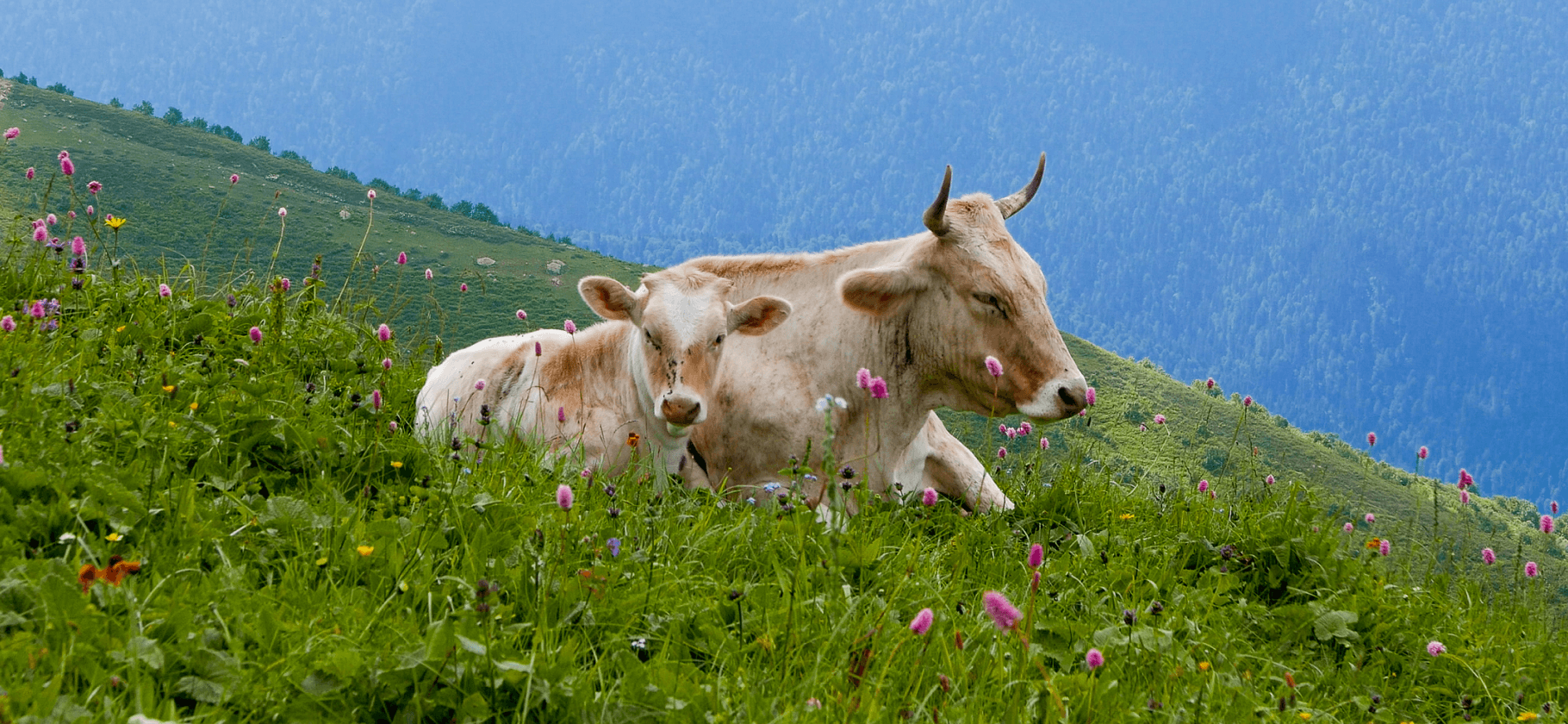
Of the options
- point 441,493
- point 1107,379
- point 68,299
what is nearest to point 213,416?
point 441,493

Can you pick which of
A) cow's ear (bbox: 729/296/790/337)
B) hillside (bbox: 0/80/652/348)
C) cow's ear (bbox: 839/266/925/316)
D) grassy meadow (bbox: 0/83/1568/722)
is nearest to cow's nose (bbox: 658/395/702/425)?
grassy meadow (bbox: 0/83/1568/722)

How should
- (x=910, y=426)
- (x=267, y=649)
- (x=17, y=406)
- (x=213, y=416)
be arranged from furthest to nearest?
(x=910, y=426) < (x=213, y=416) < (x=17, y=406) < (x=267, y=649)

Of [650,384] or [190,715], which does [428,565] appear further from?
[650,384]

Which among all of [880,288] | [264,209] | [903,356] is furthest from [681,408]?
[264,209]

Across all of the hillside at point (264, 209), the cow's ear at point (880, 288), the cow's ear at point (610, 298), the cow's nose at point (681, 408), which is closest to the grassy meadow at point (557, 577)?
the cow's nose at point (681, 408)

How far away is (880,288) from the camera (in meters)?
6.86

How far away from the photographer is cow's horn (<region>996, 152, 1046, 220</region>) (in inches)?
295

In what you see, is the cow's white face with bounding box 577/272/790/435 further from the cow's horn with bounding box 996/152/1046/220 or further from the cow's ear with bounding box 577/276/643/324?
the cow's horn with bounding box 996/152/1046/220

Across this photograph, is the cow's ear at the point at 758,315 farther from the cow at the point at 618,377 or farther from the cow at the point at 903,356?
the cow at the point at 903,356

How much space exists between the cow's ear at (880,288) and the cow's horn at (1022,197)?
923 mm

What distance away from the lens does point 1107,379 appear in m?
35.5

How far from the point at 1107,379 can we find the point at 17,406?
33.8 meters

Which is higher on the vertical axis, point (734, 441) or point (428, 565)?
point (734, 441)

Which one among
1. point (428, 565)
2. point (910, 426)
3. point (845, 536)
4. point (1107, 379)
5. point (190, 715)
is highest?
point (1107, 379)
